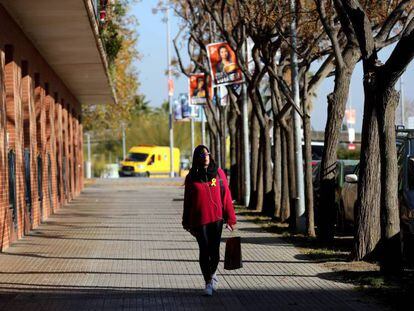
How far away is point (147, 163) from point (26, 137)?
50.4m

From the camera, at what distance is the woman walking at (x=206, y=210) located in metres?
11.0

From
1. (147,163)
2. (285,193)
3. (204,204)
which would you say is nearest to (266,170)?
(285,193)

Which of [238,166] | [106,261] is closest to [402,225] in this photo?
[106,261]

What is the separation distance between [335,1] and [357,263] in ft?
13.3

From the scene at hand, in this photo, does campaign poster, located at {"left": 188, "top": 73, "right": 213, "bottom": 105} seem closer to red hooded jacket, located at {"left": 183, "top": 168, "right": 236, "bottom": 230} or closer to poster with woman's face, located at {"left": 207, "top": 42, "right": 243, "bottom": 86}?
poster with woman's face, located at {"left": 207, "top": 42, "right": 243, "bottom": 86}

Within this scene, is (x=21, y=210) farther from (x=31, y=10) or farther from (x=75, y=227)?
(x=31, y=10)

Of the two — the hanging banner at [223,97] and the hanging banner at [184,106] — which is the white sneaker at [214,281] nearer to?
the hanging banner at [223,97]

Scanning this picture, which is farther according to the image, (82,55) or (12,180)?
(82,55)

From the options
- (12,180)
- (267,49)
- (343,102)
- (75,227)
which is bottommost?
(75,227)

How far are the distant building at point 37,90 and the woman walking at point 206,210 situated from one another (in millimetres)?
6342

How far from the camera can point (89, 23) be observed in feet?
63.6

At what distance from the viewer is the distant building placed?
57.9ft

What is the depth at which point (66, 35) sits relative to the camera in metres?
21.5

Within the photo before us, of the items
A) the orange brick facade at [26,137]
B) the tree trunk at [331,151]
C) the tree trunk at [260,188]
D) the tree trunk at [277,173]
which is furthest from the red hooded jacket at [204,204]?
the tree trunk at [260,188]
